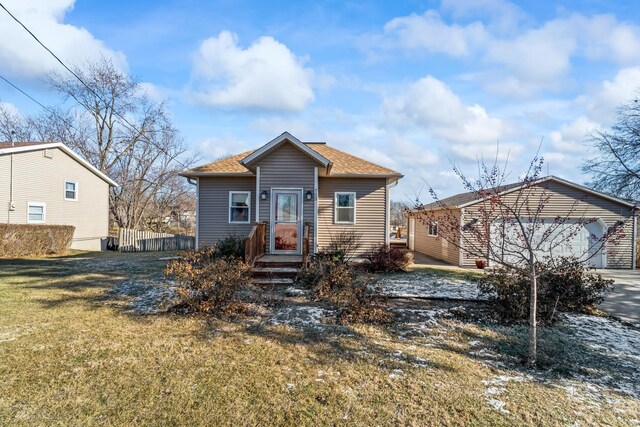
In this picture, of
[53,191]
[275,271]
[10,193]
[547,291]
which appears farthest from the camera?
[53,191]

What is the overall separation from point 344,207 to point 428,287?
202 inches

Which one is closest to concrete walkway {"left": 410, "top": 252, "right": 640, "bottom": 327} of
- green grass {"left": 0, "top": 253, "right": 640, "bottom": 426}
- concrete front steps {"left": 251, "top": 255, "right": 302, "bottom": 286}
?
green grass {"left": 0, "top": 253, "right": 640, "bottom": 426}

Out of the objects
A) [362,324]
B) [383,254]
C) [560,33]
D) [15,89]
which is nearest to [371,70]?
[560,33]

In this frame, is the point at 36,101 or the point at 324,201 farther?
the point at 36,101

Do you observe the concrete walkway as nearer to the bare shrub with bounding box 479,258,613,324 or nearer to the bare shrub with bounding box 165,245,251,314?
the bare shrub with bounding box 479,258,613,324

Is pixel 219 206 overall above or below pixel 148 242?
above

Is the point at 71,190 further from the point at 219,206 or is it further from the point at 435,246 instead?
the point at 435,246

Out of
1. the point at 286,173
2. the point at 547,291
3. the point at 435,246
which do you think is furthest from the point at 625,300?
the point at 286,173

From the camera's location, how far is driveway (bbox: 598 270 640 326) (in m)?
6.85

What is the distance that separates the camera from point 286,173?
11.1 metres

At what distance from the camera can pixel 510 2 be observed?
8.22 m

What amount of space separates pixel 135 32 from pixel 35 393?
11.6m

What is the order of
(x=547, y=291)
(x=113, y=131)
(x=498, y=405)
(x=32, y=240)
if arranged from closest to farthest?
(x=498, y=405), (x=547, y=291), (x=32, y=240), (x=113, y=131)

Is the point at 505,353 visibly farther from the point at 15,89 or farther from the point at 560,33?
the point at 15,89
